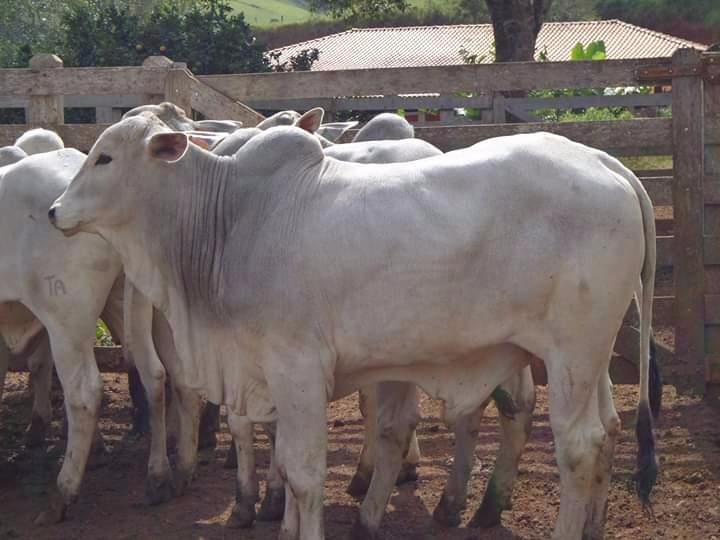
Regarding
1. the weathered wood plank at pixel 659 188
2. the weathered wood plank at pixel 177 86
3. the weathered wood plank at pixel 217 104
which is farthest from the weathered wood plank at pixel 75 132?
the weathered wood plank at pixel 659 188

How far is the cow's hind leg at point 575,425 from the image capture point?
547 centimetres

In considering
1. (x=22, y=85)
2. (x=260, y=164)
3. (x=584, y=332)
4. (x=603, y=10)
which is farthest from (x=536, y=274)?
(x=603, y=10)

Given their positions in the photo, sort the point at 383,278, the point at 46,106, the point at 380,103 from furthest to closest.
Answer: the point at 380,103 → the point at 46,106 → the point at 383,278

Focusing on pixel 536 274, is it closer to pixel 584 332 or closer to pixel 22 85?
A: pixel 584 332

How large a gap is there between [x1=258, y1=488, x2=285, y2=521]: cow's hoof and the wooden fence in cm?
265

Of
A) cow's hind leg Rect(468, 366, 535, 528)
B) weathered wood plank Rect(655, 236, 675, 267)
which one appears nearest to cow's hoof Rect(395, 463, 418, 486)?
cow's hind leg Rect(468, 366, 535, 528)

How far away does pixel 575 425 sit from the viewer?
18.1 feet

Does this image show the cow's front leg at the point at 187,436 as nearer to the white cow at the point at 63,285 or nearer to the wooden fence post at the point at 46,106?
the white cow at the point at 63,285

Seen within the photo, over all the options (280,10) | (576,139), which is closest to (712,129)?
(576,139)

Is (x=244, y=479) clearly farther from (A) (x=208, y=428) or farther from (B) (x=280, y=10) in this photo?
(B) (x=280, y=10)

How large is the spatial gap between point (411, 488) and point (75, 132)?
3764mm

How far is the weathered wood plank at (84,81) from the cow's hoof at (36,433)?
230cm

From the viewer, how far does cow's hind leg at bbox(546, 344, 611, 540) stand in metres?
5.47

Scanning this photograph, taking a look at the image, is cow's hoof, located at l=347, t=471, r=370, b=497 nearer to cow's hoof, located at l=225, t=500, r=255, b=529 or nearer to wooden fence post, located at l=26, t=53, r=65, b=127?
cow's hoof, located at l=225, t=500, r=255, b=529
